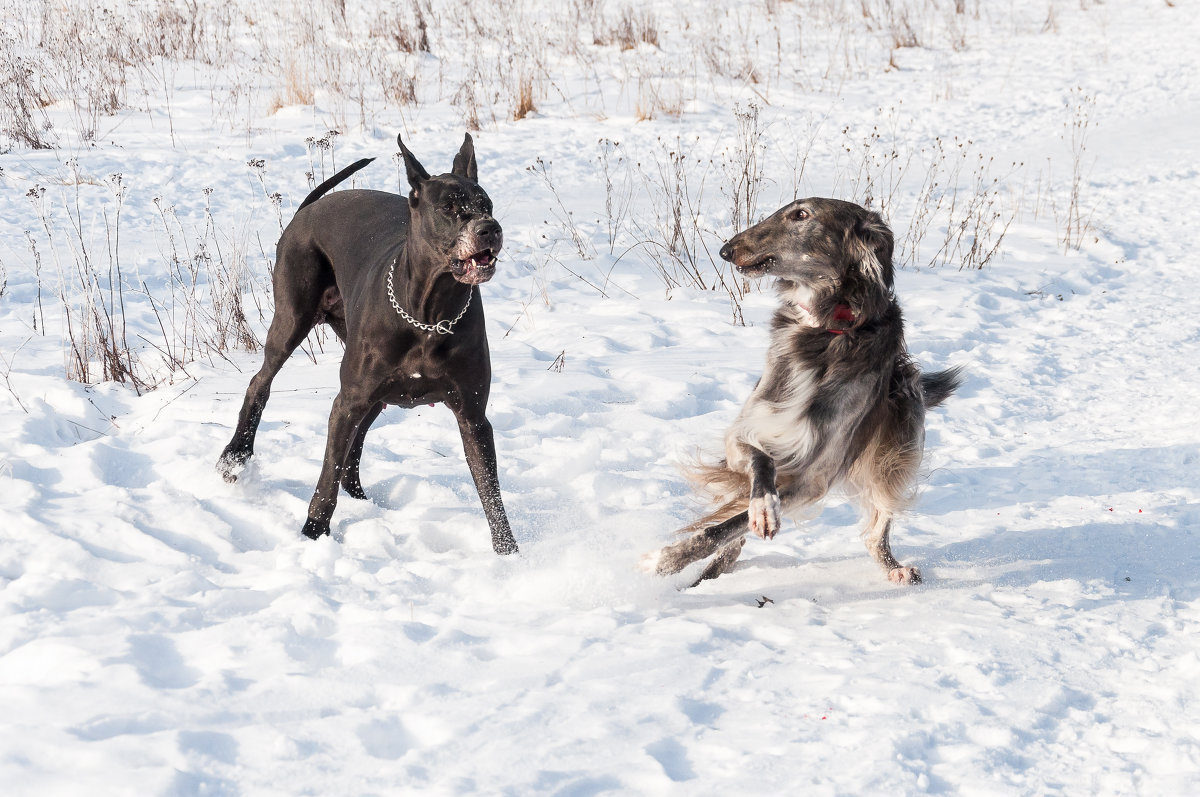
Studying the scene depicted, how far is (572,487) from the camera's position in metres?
4.42

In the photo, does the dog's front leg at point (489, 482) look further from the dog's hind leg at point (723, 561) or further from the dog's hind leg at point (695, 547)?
the dog's hind leg at point (723, 561)

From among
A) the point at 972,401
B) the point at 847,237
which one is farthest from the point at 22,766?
the point at 972,401

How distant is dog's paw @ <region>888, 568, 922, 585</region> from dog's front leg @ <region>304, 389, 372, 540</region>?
2027mm

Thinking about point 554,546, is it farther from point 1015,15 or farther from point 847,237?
point 1015,15

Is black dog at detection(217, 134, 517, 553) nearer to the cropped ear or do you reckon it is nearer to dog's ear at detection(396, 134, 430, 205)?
dog's ear at detection(396, 134, 430, 205)

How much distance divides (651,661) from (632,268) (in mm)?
4941

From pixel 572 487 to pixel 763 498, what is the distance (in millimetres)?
1175

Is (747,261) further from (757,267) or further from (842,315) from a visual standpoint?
(842,315)

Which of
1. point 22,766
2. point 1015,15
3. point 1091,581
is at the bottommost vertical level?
point 1091,581

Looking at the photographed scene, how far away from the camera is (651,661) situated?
2918 millimetres

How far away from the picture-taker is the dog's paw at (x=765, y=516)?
134 inches

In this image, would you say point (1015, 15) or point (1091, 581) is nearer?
point (1091, 581)

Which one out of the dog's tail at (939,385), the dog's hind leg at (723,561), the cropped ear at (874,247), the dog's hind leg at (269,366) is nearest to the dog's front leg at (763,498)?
the dog's hind leg at (723,561)

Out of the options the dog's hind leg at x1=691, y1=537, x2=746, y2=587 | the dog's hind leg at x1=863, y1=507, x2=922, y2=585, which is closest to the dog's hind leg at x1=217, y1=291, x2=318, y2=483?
the dog's hind leg at x1=691, y1=537, x2=746, y2=587
